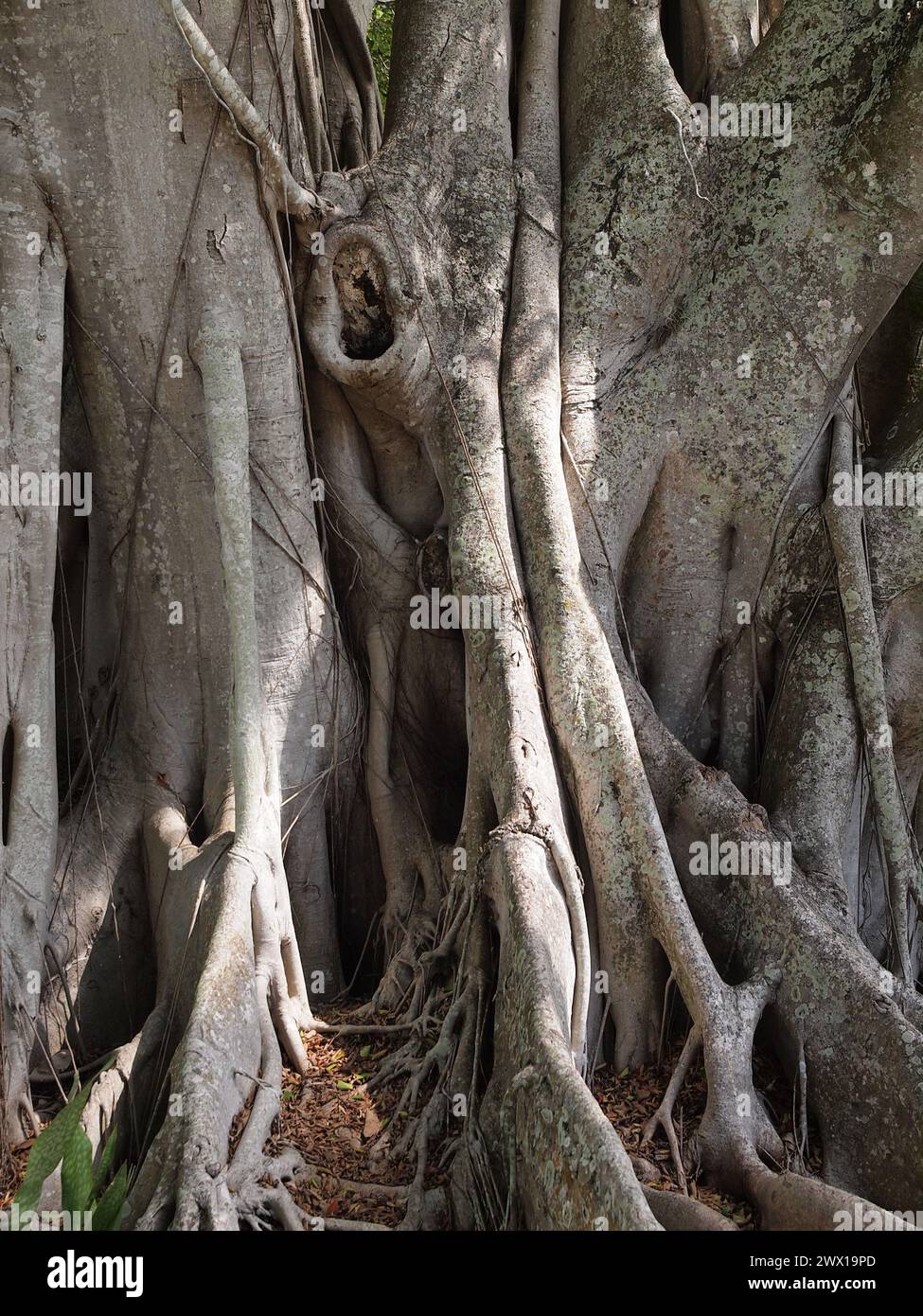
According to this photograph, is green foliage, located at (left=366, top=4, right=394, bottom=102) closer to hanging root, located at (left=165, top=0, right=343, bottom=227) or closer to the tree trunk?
the tree trunk

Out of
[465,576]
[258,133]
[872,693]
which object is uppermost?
[258,133]

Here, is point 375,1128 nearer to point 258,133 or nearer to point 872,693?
point 872,693

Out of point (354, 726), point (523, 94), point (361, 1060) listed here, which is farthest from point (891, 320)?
point (361, 1060)

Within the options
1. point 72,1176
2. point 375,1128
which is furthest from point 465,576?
point 72,1176

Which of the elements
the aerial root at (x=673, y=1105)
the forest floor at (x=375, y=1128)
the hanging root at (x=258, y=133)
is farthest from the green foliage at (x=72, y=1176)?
the hanging root at (x=258, y=133)

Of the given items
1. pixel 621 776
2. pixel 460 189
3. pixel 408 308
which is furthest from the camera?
pixel 460 189

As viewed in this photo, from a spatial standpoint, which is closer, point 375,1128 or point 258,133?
point 375,1128

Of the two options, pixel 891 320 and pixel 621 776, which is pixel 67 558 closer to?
pixel 621 776

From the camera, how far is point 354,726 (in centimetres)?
423

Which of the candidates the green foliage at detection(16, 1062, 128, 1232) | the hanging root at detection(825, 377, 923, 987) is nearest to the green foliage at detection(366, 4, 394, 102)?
the hanging root at detection(825, 377, 923, 987)

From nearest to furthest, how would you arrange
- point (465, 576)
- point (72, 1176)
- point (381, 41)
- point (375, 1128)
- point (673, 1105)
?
point (72, 1176) < point (673, 1105) < point (375, 1128) < point (465, 576) < point (381, 41)

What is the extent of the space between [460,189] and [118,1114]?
3523 mm

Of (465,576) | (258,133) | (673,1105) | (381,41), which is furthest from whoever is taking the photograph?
(381,41)

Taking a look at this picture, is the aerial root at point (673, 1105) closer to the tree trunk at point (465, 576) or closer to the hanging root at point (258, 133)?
the tree trunk at point (465, 576)
